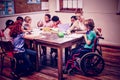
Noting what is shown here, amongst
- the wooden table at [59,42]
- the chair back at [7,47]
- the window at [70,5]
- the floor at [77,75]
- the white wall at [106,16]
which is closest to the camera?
the wooden table at [59,42]

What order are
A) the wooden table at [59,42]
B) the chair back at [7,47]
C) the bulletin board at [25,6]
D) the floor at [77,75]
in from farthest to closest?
the bulletin board at [25,6]
the floor at [77,75]
the chair back at [7,47]
the wooden table at [59,42]

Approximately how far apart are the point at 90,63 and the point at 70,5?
3437 millimetres

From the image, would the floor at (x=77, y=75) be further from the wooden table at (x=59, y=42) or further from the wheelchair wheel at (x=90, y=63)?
the wooden table at (x=59, y=42)

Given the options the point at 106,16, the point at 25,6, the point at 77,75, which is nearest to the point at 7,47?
the point at 77,75

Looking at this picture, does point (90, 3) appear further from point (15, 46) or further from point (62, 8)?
point (15, 46)

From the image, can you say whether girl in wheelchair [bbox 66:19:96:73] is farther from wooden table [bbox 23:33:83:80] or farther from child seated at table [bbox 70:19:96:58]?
wooden table [bbox 23:33:83:80]

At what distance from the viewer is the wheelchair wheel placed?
357 centimetres

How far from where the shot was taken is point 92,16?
6.07 metres

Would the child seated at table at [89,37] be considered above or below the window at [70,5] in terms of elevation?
below

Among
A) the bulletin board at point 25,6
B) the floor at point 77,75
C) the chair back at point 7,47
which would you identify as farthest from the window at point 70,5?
the chair back at point 7,47

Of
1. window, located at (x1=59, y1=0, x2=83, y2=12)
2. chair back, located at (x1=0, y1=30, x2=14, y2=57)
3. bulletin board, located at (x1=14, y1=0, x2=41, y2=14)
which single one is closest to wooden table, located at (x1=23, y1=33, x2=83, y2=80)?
chair back, located at (x1=0, y1=30, x2=14, y2=57)

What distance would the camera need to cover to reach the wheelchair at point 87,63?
→ 3594mm

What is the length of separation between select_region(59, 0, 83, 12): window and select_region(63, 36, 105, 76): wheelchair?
3.01 metres

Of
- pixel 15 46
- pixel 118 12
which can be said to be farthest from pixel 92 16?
pixel 15 46
